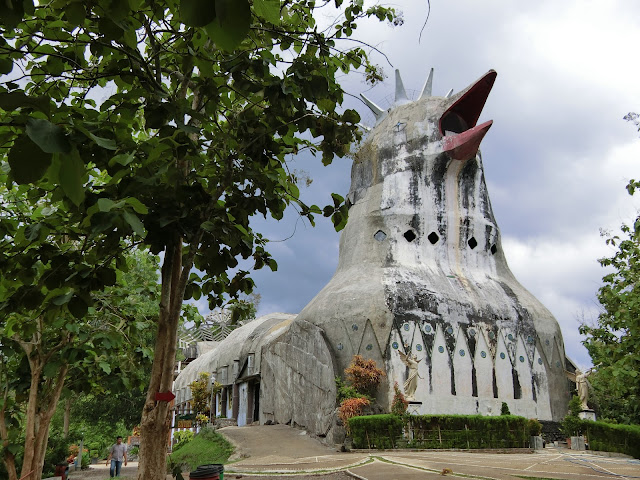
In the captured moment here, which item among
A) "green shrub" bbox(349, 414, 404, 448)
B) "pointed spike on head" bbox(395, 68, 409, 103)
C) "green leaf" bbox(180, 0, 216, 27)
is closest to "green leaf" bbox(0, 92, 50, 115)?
"green leaf" bbox(180, 0, 216, 27)

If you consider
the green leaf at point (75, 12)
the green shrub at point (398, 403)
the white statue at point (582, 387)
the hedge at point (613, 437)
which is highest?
the green leaf at point (75, 12)

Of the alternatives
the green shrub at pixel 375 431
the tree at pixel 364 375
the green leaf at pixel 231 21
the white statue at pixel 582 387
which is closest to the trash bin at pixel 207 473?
the green leaf at pixel 231 21

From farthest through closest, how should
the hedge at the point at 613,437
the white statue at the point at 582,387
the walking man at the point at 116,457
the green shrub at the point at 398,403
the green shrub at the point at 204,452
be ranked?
1. the white statue at the point at 582,387
2. the walking man at the point at 116,457
3. the green shrub at the point at 398,403
4. the hedge at the point at 613,437
5. the green shrub at the point at 204,452

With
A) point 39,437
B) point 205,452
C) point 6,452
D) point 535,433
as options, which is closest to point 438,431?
point 535,433

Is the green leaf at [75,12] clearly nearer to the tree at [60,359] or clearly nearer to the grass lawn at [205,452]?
the tree at [60,359]

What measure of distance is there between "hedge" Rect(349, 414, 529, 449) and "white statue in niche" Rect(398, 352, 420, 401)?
116cm

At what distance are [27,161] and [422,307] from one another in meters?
15.8

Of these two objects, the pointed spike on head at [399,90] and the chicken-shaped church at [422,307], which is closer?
the chicken-shaped church at [422,307]

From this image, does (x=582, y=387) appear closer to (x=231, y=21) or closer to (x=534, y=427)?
(x=534, y=427)

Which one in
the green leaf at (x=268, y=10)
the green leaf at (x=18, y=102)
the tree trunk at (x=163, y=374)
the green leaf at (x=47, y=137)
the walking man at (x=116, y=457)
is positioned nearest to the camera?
the green leaf at (x=47, y=137)

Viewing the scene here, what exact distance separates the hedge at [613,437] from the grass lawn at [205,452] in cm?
954

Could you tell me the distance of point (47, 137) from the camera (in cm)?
138

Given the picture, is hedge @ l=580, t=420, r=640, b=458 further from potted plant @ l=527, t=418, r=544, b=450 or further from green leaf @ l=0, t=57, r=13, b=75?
green leaf @ l=0, t=57, r=13, b=75

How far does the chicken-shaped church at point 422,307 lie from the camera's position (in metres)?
16.1
